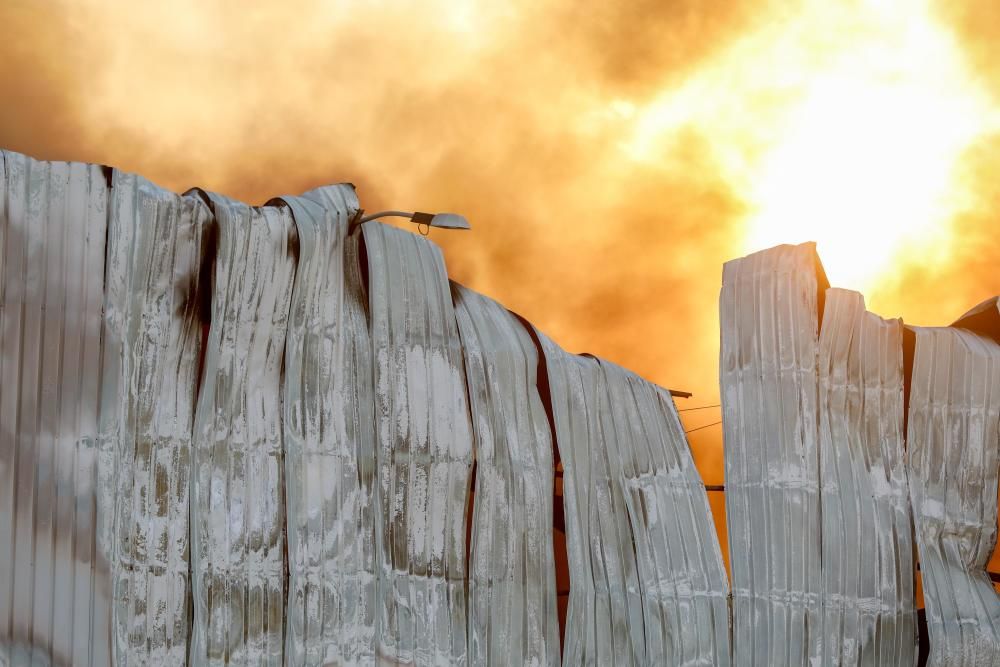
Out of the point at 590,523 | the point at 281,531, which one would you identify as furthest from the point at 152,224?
the point at 590,523

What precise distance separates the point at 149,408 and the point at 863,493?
22.6ft

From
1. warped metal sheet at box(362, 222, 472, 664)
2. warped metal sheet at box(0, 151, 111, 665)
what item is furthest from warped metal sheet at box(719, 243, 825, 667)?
warped metal sheet at box(0, 151, 111, 665)

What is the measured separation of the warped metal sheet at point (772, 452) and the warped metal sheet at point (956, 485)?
121 cm

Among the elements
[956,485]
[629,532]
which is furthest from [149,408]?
[956,485]

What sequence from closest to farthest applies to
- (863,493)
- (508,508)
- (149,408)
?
(149,408) < (508,508) < (863,493)

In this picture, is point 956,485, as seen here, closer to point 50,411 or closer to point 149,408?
point 149,408

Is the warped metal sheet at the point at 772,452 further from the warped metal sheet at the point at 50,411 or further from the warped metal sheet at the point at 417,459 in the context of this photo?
the warped metal sheet at the point at 50,411

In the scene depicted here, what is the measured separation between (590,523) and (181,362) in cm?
401

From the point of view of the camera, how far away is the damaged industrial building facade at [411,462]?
9.52 m

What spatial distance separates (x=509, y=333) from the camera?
11.8 metres

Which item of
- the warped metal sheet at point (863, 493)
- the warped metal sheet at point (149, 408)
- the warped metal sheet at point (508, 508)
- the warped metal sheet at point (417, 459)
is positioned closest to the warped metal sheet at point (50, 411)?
the warped metal sheet at point (149, 408)

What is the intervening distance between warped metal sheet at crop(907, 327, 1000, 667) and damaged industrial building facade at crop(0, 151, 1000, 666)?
0.09 ft

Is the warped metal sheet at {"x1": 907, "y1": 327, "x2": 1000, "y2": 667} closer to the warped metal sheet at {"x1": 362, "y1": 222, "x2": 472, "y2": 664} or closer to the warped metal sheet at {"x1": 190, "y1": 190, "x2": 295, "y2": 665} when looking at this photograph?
the warped metal sheet at {"x1": 362, "y1": 222, "x2": 472, "y2": 664}

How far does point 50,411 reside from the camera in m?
9.48
